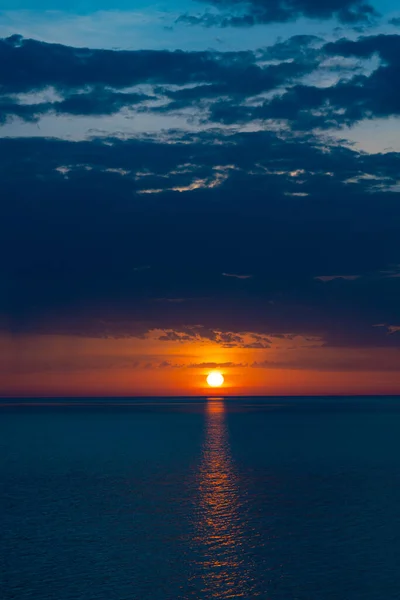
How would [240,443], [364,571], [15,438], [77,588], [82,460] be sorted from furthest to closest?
[15,438]
[240,443]
[82,460]
[364,571]
[77,588]

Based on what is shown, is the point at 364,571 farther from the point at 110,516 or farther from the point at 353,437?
the point at 353,437

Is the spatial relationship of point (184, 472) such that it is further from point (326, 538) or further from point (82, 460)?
point (326, 538)

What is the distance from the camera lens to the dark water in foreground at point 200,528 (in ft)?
111

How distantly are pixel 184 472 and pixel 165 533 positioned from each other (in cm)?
3048

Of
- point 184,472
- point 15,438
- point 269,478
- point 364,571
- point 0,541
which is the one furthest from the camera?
point 15,438

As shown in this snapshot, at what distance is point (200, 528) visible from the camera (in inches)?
1816

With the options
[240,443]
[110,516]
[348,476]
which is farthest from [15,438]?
[110,516]

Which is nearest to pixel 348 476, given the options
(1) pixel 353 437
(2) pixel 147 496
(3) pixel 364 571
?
(2) pixel 147 496

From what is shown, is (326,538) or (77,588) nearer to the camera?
(77,588)

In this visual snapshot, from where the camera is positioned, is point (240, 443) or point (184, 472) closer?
point (184, 472)

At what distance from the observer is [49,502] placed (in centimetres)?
5675

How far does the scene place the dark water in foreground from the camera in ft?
111

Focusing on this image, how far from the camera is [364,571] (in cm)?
3638

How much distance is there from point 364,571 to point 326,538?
7208 millimetres
